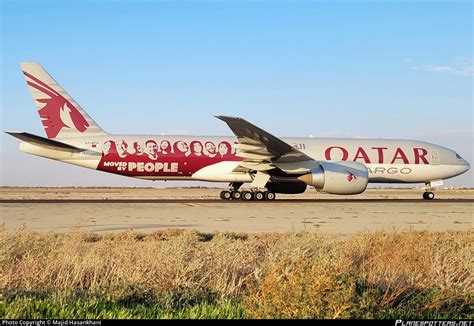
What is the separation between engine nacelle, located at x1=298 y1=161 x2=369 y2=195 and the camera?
25719 millimetres

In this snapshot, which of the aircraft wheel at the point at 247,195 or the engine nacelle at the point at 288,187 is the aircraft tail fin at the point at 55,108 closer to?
the aircraft wheel at the point at 247,195

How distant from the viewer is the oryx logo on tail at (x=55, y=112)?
95.0 ft

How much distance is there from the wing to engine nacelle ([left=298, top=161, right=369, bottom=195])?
96cm

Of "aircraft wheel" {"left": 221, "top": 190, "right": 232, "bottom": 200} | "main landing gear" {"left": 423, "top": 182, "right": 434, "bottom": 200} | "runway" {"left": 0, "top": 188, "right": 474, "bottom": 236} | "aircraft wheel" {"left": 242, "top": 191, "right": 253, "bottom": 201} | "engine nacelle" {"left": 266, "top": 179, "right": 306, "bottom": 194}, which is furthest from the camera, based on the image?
"main landing gear" {"left": 423, "top": 182, "right": 434, "bottom": 200}

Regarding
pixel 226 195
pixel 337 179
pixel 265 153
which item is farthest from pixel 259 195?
pixel 337 179

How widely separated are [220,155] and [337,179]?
638 cm

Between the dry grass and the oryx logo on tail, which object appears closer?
the dry grass

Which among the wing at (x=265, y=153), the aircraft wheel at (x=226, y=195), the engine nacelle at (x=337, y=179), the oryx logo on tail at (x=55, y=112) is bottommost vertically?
the aircraft wheel at (x=226, y=195)

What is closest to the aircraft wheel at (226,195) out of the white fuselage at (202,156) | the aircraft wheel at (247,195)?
the white fuselage at (202,156)

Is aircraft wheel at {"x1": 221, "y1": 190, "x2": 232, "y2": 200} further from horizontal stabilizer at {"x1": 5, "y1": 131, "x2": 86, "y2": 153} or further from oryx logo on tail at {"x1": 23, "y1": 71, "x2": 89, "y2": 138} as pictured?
oryx logo on tail at {"x1": 23, "y1": 71, "x2": 89, "y2": 138}

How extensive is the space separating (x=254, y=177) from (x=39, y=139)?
35.7 ft

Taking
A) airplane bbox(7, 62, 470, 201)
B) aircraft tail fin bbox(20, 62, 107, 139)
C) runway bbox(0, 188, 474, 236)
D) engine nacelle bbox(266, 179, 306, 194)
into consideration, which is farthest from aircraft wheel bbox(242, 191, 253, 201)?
aircraft tail fin bbox(20, 62, 107, 139)

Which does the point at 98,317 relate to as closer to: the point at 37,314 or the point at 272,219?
the point at 37,314

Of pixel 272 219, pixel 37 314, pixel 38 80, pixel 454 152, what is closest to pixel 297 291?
pixel 37 314
